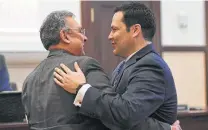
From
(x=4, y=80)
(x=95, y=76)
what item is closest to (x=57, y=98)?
(x=95, y=76)

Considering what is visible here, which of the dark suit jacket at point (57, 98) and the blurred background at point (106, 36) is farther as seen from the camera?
the blurred background at point (106, 36)

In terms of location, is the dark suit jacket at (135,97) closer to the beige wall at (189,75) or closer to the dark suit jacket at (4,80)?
the dark suit jacket at (4,80)

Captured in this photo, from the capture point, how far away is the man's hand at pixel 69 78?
66.4 inches

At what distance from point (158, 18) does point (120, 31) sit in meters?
3.03

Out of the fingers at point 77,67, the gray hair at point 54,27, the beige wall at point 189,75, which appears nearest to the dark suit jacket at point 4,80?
the gray hair at point 54,27

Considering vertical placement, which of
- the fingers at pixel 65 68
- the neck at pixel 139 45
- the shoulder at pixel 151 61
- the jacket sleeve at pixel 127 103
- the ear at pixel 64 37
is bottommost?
the jacket sleeve at pixel 127 103

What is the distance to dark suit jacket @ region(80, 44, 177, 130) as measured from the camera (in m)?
1.62

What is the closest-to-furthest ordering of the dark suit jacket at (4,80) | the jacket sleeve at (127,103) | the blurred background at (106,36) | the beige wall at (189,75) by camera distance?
the jacket sleeve at (127,103) < the dark suit jacket at (4,80) < the blurred background at (106,36) < the beige wall at (189,75)

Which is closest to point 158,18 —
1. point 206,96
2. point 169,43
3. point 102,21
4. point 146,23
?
point 169,43

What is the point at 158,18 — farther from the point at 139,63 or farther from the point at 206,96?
the point at 139,63

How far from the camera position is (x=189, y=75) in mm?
4988

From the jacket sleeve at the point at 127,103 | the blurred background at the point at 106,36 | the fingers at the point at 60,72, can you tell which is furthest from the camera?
the blurred background at the point at 106,36

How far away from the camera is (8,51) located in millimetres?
4074

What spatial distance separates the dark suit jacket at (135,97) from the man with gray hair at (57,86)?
0.18 ft
